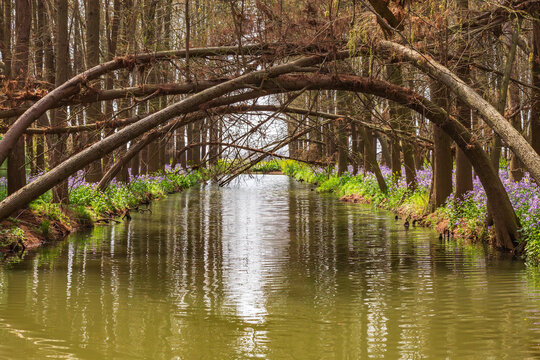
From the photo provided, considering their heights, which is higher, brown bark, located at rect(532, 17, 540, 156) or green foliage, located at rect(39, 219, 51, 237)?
brown bark, located at rect(532, 17, 540, 156)

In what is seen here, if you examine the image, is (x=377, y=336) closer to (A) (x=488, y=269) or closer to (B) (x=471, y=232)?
(A) (x=488, y=269)

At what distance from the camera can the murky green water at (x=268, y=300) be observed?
5789mm

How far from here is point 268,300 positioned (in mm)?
7730

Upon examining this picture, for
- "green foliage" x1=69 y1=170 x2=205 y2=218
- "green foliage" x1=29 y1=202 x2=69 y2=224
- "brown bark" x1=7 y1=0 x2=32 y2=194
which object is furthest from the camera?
"green foliage" x1=69 y1=170 x2=205 y2=218

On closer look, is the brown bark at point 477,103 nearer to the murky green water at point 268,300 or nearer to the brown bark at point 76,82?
the murky green water at point 268,300

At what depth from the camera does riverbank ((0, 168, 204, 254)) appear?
1183 cm

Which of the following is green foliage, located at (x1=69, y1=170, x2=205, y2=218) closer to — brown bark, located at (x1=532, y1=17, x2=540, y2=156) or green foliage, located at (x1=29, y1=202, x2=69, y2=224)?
green foliage, located at (x1=29, y1=202, x2=69, y2=224)

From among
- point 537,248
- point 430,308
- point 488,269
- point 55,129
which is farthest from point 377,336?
point 55,129

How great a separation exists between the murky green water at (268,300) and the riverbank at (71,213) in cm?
53

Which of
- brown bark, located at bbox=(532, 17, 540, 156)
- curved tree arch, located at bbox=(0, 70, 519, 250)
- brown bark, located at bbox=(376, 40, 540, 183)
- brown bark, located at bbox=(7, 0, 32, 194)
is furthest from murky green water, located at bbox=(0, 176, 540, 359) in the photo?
brown bark, located at bbox=(532, 17, 540, 156)

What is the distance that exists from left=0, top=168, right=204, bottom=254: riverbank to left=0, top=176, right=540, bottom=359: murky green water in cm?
53

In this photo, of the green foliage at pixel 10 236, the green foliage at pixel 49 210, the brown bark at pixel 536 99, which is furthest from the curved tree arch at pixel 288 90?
the green foliage at pixel 49 210

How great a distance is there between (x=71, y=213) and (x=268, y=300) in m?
9.23

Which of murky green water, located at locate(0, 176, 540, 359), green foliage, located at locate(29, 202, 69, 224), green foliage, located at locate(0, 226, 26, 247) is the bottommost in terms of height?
murky green water, located at locate(0, 176, 540, 359)
